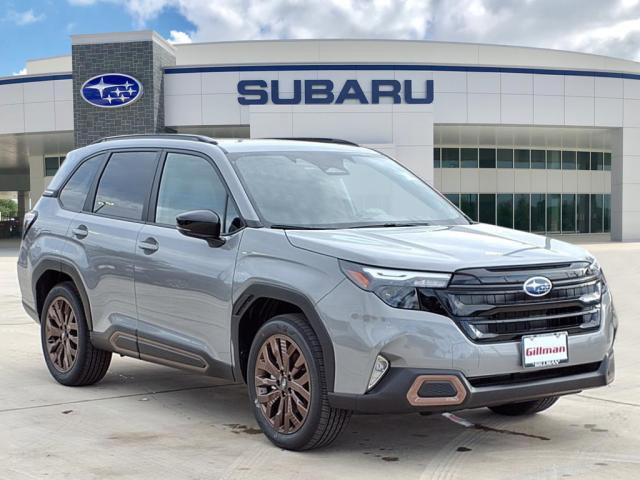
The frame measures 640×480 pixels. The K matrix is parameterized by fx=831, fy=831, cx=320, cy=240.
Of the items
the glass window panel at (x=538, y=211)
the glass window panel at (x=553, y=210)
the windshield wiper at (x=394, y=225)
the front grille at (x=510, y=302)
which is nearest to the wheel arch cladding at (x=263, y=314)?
the front grille at (x=510, y=302)

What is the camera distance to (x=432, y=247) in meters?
4.62

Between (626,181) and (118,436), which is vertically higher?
(626,181)

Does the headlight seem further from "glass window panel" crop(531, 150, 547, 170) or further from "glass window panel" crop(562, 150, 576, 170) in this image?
"glass window panel" crop(562, 150, 576, 170)

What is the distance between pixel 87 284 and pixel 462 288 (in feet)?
10.9

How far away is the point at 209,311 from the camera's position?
208 inches

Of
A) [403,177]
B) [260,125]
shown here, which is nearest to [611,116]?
[260,125]

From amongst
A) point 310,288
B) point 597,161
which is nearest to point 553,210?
point 597,161

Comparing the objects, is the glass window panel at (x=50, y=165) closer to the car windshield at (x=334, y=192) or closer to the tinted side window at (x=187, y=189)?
the tinted side window at (x=187, y=189)

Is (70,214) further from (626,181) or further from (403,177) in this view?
(626,181)

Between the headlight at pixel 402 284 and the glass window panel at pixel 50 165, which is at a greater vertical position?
the glass window panel at pixel 50 165

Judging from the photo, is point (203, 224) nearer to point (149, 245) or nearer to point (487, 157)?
point (149, 245)

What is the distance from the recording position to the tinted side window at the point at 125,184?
6207mm

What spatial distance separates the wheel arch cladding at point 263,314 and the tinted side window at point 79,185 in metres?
2.40

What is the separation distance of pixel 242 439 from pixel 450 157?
36.3 metres
